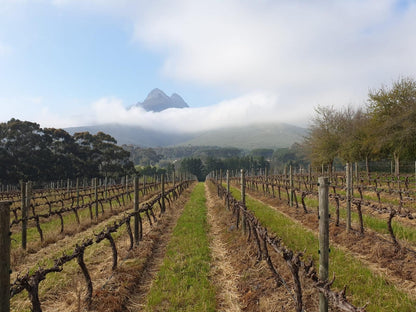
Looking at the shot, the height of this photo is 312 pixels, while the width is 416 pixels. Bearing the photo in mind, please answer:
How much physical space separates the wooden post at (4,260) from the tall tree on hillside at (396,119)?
94.4 ft

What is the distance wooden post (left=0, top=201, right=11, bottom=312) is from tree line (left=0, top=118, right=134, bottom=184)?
46.6 metres

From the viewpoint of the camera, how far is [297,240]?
812cm

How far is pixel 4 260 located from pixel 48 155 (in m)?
49.9

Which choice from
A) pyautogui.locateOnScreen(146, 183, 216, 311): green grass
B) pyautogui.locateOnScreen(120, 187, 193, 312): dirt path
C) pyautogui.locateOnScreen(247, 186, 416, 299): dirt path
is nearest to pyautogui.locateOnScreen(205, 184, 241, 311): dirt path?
pyautogui.locateOnScreen(146, 183, 216, 311): green grass

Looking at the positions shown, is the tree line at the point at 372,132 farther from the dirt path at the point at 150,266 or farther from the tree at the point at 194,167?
the tree at the point at 194,167

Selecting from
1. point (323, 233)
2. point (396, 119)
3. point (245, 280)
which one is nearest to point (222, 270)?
point (245, 280)

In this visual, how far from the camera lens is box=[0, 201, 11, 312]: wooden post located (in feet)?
9.36

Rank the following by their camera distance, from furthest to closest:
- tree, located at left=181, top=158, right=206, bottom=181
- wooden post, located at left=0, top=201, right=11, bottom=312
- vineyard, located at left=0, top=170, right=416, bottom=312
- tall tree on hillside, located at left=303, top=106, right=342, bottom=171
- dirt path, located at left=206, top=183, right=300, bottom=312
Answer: tree, located at left=181, top=158, right=206, bottom=181 → tall tree on hillside, located at left=303, top=106, right=342, bottom=171 → dirt path, located at left=206, top=183, right=300, bottom=312 → vineyard, located at left=0, top=170, right=416, bottom=312 → wooden post, located at left=0, top=201, right=11, bottom=312

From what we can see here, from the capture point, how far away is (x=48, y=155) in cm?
4569

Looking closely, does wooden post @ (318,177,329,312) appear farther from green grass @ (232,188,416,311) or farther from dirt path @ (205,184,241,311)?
dirt path @ (205,184,241,311)

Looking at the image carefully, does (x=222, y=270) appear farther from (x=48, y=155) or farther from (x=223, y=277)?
(x=48, y=155)

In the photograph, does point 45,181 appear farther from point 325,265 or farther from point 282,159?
point 282,159

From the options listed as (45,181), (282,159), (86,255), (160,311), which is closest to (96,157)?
(45,181)

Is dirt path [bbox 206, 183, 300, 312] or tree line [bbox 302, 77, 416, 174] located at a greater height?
tree line [bbox 302, 77, 416, 174]
